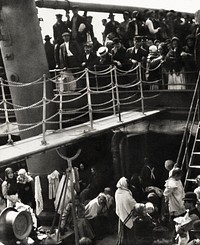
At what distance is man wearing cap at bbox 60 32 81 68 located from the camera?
909 centimetres

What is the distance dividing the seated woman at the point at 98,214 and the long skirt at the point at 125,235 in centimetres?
44

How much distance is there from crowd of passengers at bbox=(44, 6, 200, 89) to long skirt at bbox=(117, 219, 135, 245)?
9.06 ft

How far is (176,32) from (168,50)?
1027 millimetres

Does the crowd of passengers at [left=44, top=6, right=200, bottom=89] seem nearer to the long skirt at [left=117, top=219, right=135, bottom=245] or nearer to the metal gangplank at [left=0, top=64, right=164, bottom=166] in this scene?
the metal gangplank at [left=0, top=64, right=164, bottom=166]

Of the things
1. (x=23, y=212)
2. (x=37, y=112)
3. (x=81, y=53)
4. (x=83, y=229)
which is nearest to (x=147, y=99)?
(x=81, y=53)

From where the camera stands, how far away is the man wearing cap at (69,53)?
358 inches

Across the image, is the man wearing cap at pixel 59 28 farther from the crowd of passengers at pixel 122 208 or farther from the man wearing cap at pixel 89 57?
the crowd of passengers at pixel 122 208

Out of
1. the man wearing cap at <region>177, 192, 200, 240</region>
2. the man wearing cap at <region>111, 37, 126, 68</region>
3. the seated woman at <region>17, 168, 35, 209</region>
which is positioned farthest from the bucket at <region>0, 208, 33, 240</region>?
the man wearing cap at <region>111, 37, 126, 68</region>

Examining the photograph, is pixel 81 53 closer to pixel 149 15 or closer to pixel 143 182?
pixel 149 15

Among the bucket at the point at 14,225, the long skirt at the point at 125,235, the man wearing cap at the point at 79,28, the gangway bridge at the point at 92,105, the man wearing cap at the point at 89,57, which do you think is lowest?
the long skirt at the point at 125,235

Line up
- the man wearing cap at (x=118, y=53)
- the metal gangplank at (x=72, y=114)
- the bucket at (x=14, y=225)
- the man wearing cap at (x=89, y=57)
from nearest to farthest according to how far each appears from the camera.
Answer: the bucket at (x=14, y=225) < the metal gangplank at (x=72, y=114) < the man wearing cap at (x=118, y=53) < the man wearing cap at (x=89, y=57)

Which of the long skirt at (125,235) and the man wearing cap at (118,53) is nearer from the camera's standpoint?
the long skirt at (125,235)

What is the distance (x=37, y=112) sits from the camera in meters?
8.05

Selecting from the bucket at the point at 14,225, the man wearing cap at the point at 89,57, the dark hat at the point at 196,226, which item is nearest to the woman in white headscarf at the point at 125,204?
the dark hat at the point at 196,226
